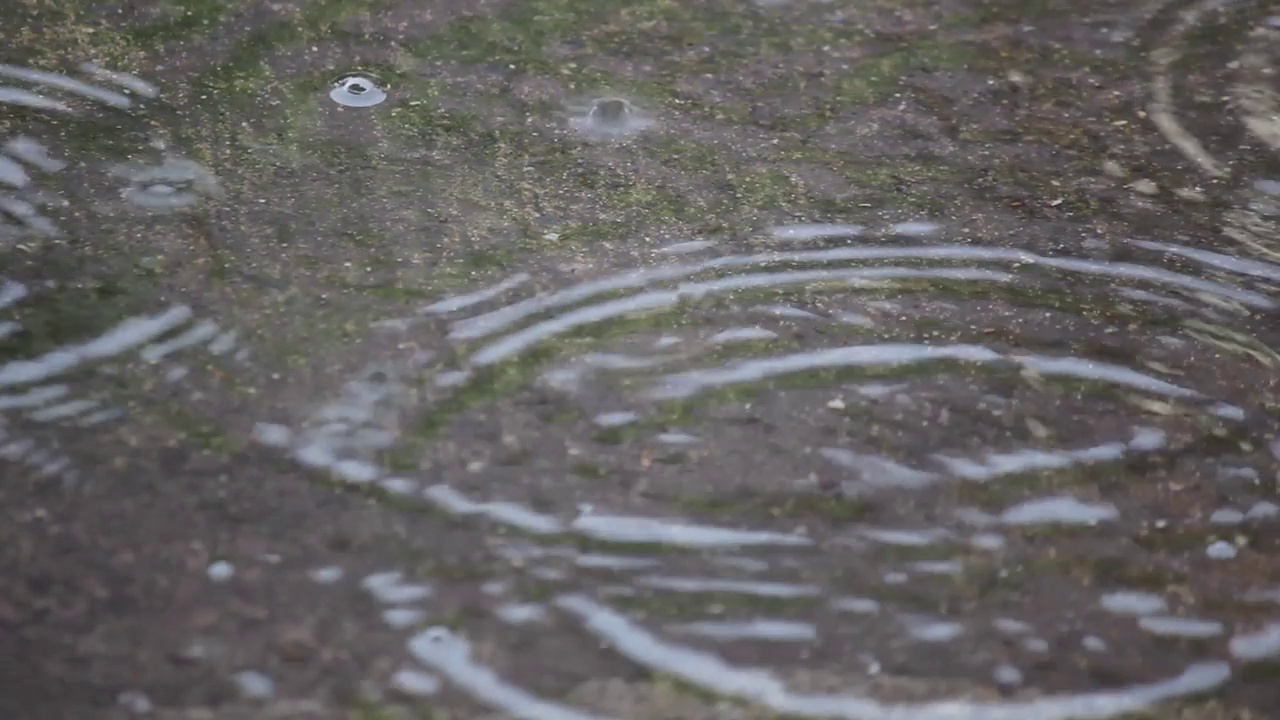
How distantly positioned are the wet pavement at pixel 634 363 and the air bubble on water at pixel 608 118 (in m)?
0.01

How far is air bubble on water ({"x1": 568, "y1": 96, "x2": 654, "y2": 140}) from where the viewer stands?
1.85 metres

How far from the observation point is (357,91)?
74.3 inches

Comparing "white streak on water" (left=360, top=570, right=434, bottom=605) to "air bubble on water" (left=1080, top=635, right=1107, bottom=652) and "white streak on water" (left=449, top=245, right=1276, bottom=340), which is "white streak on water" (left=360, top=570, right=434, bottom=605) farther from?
"air bubble on water" (left=1080, top=635, right=1107, bottom=652)

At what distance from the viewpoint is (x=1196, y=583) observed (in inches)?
50.8

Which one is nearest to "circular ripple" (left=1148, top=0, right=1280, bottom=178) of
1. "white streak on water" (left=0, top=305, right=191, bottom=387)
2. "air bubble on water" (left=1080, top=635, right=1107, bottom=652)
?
"air bubble on water" (left=1080, top=635, right=1107, bottom=652)

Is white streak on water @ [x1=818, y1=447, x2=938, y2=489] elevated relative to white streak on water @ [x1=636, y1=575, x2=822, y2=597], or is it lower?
elevated

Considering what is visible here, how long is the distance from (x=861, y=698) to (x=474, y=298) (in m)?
0.65

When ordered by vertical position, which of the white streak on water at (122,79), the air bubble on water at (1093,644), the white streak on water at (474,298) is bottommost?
the air bubble on water at (1093,644)

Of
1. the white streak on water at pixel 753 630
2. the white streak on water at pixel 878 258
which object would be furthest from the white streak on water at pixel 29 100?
the white streak on water at pixel 753 630

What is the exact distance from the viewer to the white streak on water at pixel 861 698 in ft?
3.80

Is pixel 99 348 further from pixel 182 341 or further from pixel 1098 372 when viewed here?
pixel 1098 372

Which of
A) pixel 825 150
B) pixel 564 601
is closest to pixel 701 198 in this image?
pixel 825 150

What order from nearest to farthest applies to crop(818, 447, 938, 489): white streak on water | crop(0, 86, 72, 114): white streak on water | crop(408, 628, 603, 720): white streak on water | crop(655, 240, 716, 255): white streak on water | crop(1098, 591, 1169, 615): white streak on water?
1. crop(408, 628, 603, 720): white streak on water
2. crop(1098, 591, 1169, 615): white streak on water
3. crop(818, 447, 938, 489): white streak on water
4. crop(655, 240, 716, 255): white streak on water
5. crop(0, 86, 72, 114): white streak on water

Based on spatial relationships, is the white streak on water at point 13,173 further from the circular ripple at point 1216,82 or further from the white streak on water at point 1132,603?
the circular ripple at point 1216,82
